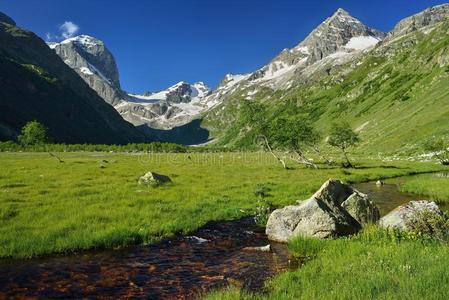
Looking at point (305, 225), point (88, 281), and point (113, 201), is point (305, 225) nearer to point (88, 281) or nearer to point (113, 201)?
point (88, 281)

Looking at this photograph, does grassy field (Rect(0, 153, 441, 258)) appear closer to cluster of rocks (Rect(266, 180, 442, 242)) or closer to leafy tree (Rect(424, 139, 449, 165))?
cluster of rocks (Rect(266, 180, 442, 242))

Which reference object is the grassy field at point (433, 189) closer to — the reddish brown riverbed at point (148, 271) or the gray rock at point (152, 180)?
the reddish brown riverbed at point (148, 271)

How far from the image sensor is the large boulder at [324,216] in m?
19.5

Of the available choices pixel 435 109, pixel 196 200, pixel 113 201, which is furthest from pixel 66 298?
pixel 435 109

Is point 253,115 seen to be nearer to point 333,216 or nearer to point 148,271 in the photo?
point 333,216

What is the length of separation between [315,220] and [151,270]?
887 centimetres

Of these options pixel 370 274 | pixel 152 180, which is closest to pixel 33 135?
pixel 152 180

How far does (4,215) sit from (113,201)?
7.65 metres

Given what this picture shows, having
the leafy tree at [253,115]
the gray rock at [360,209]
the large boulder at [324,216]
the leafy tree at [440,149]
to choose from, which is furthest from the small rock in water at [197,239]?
the leafy tree at [440,149]

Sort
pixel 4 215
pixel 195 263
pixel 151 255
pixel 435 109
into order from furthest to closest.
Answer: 1. pixel 435 109
2. pixel 4 215
3. pixel 151 255
4. pixel 195 263

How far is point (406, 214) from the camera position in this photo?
60.0 feet

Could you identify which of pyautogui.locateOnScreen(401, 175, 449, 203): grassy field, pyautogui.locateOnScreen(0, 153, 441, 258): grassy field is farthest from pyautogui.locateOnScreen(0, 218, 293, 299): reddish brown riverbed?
pyautogui.locateOnScreen(401, 175, 449, 203): grassy field

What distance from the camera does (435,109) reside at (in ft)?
442

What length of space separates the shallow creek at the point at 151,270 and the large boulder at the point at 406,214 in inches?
210
